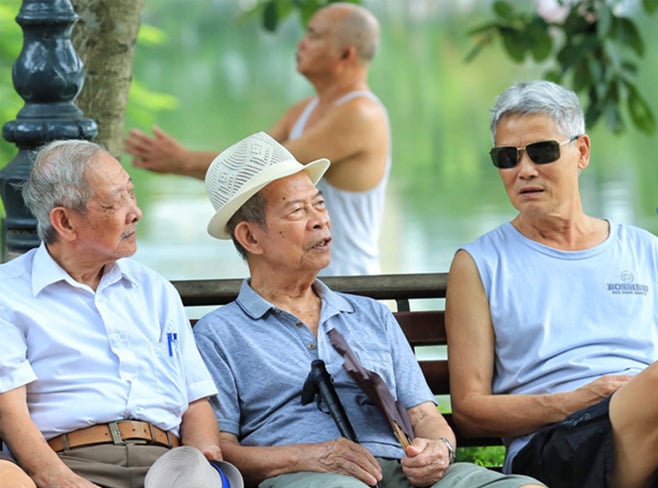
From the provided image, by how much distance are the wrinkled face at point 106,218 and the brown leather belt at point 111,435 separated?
46 cm

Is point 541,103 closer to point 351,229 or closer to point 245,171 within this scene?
point 245,171

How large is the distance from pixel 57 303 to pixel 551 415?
1422mm

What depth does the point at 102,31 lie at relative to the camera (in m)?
5.48

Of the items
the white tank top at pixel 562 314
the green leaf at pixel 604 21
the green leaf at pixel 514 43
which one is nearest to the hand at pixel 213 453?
the white tank top at pixel 562 314

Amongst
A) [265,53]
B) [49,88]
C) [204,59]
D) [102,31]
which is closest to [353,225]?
[102,31]

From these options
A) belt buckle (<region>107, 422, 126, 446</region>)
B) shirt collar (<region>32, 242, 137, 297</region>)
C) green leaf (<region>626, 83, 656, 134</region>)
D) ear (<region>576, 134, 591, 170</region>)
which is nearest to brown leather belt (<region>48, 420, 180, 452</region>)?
belt buckle (<region>107, 422, 126, 446</region>)

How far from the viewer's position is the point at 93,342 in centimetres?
389

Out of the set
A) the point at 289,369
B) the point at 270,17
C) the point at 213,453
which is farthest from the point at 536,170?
the point at 270,17

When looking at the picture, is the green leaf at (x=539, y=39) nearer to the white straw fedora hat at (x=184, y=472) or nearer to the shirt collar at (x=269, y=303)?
the shirt collar at (x=269, y=303)

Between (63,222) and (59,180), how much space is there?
12 centimetres

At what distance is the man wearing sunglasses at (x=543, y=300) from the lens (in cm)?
410

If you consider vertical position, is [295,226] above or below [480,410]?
above

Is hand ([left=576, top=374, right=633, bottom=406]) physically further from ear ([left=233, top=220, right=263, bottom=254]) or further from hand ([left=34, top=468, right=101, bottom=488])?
hand ([left=34, top=468, right=101, bottom=488])

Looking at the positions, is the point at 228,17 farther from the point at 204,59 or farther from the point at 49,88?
the point at 49,88
